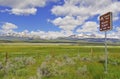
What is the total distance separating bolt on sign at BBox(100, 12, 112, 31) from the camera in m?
16.9

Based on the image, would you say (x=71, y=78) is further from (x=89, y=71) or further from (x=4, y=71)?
(x=4, y=71)

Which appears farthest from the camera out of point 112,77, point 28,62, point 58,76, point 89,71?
point 28,62

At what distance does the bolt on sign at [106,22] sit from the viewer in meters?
16.9

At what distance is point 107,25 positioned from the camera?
56.5 ft

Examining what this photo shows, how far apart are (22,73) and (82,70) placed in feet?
12.6

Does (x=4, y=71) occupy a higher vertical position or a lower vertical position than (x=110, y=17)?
lower

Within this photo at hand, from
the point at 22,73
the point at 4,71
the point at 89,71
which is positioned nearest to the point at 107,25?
the point at 89,71

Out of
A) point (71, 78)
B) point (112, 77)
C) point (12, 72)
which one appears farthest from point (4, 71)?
point (112, 77)

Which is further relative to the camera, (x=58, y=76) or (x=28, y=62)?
(x=28, y=62)

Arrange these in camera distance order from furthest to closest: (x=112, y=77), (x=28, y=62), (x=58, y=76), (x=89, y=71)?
(x=28, y=62)
(x=89, y=71)
(x=58, y=76)
(x=112, y=77)

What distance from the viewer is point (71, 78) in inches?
571

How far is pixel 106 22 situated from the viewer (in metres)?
17.5

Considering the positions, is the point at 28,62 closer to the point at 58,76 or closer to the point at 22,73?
the point at 22,73

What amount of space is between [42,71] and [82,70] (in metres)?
2.52
